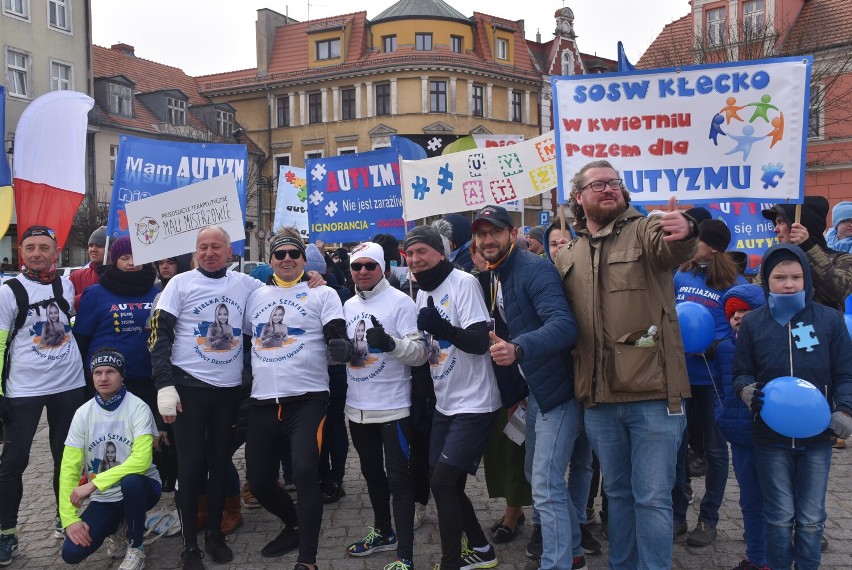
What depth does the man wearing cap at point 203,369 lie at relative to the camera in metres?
4.65

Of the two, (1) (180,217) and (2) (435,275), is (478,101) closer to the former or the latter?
(1) (180,217)

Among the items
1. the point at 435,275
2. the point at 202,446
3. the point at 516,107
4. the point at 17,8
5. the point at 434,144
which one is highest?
the point at 17,8

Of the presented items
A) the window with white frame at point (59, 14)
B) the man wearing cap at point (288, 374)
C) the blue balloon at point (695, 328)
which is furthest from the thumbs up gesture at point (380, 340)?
the window with white frame at point (59, 14)

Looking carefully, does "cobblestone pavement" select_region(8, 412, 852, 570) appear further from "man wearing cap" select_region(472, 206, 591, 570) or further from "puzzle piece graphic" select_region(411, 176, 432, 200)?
"puzzle piece graphic" select_region(411, 176, 432, 200)

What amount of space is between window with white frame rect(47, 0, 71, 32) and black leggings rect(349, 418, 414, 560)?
34380mm

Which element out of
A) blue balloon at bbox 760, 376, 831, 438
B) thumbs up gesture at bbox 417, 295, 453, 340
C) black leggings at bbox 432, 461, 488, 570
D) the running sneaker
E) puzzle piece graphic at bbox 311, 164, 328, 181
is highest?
puzzle piece graphic at bbox 311, 164, 328, 181

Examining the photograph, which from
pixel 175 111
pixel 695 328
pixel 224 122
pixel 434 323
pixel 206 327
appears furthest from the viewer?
pixel 224 122

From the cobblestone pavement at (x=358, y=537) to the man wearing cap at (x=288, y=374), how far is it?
332 mm

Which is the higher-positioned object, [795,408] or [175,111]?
[175,111]

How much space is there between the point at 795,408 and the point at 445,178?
5879 mm

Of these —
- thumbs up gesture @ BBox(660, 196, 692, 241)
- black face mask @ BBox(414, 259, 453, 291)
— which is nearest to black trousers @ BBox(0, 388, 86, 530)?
black face mask @ BBox(414, 259, 453, 291)

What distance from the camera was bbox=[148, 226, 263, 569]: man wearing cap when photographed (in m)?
4.65

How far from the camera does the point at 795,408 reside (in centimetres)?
368

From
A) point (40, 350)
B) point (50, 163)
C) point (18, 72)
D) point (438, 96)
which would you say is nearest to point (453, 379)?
point (40, 350)
